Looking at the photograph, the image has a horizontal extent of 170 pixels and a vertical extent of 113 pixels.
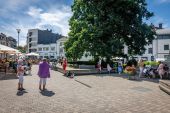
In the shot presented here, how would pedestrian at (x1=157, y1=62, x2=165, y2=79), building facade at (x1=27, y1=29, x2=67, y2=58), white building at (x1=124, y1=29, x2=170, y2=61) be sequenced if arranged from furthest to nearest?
1. building facade at (x1=27, y1=29, x2=67, y2=58)
2. white building at (x1=124, y1=29, x2=170, y2=61)
3. pedestrian at (x1=157, y1=62, x2=165, y2=79)

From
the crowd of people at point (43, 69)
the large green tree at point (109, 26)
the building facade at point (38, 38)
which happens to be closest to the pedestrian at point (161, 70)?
the crowd of people at point (43, 69)

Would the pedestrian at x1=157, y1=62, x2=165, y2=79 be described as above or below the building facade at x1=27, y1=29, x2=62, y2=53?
below

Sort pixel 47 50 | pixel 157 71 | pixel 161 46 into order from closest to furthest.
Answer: pixel 157 71
pixel 161 46
pixel 47 50

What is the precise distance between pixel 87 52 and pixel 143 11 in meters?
9.99

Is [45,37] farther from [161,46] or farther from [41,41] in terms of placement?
[161,46]

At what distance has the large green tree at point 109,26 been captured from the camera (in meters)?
31.8

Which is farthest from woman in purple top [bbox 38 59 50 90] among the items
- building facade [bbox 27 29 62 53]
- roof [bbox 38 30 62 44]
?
roof [bbox 38 30 62 44]

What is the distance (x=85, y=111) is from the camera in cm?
855

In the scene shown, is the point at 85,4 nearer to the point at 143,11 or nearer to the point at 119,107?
the point at 143,11

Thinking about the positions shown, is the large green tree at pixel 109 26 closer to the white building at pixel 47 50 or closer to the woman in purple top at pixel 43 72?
the woman in purple top at pixel 43 72

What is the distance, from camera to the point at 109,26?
32281mm

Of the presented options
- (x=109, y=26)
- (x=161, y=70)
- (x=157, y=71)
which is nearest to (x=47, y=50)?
(x=109, y=26)

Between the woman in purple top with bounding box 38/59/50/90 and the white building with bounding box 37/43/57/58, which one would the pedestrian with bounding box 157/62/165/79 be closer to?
the woman in purple top with bounding box 38/59/50/90

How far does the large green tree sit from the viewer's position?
31766 millimetres
